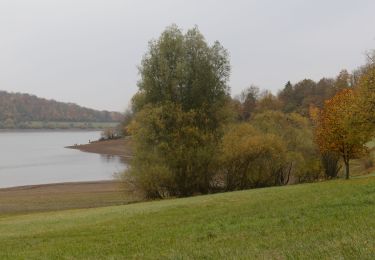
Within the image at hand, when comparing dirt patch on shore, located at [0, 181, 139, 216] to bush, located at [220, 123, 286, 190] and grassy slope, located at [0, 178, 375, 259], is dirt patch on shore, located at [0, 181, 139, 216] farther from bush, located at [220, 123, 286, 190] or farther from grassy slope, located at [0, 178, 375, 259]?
grassy slope, located at [0, 178, 375, 259]

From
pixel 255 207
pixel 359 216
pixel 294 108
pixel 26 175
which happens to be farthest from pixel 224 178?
pixel 294 108

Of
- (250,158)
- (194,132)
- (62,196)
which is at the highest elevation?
(194,132)

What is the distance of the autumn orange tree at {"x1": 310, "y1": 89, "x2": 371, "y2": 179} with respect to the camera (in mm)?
31453

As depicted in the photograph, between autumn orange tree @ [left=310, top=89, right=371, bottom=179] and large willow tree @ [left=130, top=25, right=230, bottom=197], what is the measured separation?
30.6 feet

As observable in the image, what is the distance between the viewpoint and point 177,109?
3853 centimetres

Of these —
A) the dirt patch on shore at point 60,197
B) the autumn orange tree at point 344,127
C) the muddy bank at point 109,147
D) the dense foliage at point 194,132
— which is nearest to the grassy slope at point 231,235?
the autumn orange tree at point 344,127

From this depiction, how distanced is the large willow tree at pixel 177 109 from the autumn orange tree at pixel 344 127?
9.33m

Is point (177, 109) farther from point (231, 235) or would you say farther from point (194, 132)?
point (231, 235)

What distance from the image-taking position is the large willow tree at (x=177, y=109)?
127 feet

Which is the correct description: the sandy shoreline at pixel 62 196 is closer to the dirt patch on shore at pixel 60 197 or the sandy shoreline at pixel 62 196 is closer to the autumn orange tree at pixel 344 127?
the dirt patch on shore at pixel 60 197

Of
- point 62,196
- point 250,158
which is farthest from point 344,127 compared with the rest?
point 62,196

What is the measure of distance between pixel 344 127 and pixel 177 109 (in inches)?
559

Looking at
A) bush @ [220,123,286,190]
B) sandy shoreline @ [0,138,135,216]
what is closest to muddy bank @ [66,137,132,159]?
sandy shoreline @ [0,138,135,216]

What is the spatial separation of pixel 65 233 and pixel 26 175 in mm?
65098
